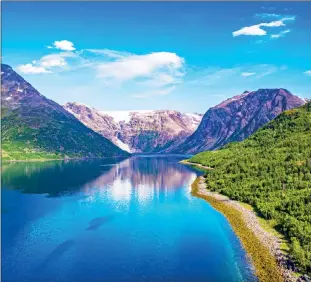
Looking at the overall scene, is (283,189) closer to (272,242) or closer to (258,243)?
(272,242)

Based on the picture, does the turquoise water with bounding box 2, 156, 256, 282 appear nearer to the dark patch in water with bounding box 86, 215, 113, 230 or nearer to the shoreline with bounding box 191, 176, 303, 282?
the dark patch in water with bounding box 86, 215, 113, 230

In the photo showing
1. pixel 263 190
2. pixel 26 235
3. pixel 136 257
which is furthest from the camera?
pixel 263 190

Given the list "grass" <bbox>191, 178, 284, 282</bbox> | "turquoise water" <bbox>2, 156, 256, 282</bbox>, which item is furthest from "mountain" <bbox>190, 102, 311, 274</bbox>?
"turquoise water" <bbox>2, 156, 256, 282</bbox>

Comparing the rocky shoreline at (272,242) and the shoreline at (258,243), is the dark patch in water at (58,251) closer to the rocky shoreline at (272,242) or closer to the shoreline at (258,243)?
the shoreline at (258,243)

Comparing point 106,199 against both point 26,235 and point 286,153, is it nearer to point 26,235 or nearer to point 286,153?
point 26,235

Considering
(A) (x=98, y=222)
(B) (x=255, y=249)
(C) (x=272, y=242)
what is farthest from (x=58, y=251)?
(C) (x=272, y=242)

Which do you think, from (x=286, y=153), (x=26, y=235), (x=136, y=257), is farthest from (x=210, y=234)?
(x=286, y=153)
